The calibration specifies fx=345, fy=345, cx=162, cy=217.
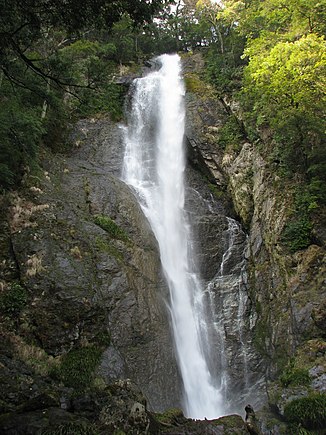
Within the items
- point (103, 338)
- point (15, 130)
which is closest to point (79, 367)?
point (103, 338)

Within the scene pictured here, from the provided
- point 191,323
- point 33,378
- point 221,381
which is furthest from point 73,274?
point 221,381

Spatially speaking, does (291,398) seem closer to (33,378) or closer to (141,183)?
(33,378)

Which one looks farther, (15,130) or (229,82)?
(229,82)

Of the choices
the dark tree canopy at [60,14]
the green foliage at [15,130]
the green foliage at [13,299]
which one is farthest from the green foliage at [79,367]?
the dark tree canopy at [60,14]

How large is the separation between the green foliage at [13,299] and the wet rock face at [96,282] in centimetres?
23

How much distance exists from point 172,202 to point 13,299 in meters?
9.48

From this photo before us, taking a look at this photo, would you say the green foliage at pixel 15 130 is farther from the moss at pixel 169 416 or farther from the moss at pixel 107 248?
the moss at pixel 169 416

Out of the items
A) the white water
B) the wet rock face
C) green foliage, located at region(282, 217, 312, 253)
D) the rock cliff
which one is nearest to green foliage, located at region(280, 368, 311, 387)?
the rock cliff

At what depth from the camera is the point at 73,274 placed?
1009 cm

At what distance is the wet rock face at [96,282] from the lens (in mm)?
9180

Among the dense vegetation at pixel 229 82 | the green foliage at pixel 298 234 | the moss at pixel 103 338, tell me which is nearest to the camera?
the dense vegetation at pixel 229 82

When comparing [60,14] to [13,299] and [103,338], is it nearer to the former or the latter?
[13,299]

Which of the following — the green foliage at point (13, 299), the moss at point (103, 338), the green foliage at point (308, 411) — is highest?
the green foliage at point (13, 299)

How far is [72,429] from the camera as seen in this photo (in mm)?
5180
